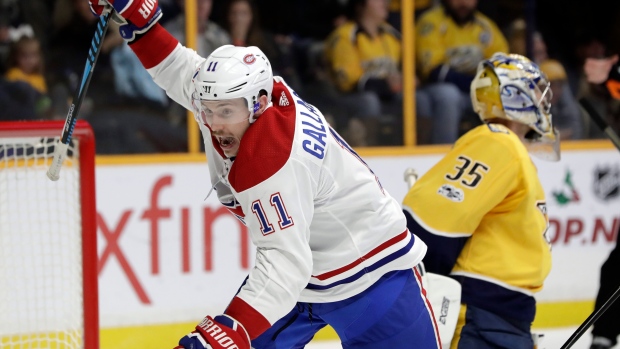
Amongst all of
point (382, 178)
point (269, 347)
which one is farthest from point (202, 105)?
point (382, 178)

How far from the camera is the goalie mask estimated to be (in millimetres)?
2990

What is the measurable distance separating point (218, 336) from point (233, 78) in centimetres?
56

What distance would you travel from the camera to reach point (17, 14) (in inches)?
165

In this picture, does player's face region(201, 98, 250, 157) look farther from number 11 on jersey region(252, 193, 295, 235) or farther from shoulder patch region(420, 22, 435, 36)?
shoulder patch region(420, 22, 435, 36)

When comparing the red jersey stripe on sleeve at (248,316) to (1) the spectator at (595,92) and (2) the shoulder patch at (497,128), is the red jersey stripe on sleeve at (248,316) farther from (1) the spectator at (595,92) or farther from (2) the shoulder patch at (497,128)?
(1) the spectator at (595,92)

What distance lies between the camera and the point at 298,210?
2.13m

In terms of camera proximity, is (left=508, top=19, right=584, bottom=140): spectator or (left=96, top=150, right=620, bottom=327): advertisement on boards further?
(left=508, top=19, right=584, bottom=140): spectator

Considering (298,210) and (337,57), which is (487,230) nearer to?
(298,210)

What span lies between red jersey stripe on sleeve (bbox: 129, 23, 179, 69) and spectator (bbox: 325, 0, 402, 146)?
2054 millimetres

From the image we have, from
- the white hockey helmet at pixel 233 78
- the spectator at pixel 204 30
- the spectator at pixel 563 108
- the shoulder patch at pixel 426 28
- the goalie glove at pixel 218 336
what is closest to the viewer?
the goalie glove at pixel 218 336

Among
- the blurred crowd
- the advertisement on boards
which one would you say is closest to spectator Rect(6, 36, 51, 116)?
the blurred crowd

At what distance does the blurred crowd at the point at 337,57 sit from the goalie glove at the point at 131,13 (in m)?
1.66

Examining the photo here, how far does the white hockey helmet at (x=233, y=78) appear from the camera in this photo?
86.5 inches

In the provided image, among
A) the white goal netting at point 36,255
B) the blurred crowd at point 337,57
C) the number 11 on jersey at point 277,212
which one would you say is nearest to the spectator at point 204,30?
the blurred crowd at point 337,57
